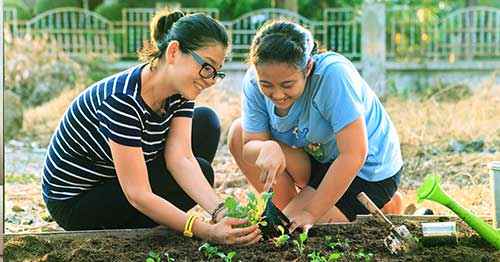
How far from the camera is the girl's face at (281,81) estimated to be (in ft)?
9.88

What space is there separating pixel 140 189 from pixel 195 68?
1.52 feet

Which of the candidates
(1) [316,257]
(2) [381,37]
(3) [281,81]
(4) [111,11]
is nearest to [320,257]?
(1) [316,257]

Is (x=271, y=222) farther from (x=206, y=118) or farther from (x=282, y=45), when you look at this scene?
(x=206, y=118)

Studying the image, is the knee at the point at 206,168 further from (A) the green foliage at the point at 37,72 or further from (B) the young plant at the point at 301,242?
(A) the green foliage at the point at 37,72

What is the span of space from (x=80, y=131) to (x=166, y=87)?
1.36 ft

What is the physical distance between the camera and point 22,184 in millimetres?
5832

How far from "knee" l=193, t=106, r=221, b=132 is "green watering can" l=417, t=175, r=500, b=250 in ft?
3.55

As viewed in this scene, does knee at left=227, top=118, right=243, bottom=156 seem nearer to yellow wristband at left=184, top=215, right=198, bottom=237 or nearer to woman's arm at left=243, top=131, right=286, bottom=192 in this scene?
woman's arm at left=243, top=131, right=286, bottom=192

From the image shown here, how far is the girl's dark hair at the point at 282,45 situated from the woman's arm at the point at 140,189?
547 millimetres

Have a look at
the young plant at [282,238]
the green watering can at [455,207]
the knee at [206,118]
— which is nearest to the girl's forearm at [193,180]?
the young plant at [282,238]

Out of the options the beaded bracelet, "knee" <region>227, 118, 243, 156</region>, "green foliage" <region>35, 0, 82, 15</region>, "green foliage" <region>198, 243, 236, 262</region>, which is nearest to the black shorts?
"knee" <region>227, 118, 243, 156</region>

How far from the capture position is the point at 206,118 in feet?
12.2

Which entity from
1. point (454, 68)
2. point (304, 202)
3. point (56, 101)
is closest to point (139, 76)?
point (304, 202)

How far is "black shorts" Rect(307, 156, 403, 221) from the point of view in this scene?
3.57m
